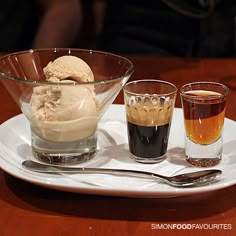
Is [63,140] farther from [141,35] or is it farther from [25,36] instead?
[25,36]

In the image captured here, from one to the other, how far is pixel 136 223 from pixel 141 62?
70 centimetres

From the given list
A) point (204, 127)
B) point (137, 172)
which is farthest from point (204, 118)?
point (137, 172)

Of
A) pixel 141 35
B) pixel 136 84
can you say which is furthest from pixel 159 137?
pixel 141 35

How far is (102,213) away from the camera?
2.61 ft

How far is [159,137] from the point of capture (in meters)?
0.92

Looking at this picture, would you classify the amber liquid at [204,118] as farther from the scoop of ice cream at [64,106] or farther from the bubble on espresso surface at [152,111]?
the scoop of ice cream at [64,106]

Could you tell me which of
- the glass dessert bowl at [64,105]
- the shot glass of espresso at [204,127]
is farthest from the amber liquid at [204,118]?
the glass dessert bowl at [64,105]

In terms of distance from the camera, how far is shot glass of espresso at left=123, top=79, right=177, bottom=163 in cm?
91

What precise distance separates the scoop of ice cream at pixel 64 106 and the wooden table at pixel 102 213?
0.09 meters

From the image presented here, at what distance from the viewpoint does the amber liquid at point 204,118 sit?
893mm

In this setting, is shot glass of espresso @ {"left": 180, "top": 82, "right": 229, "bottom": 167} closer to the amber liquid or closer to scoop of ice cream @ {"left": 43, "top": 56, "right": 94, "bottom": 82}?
the amber liquid

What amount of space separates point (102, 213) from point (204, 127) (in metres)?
0.21

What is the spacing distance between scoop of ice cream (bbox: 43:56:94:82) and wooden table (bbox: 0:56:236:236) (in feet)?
0.51

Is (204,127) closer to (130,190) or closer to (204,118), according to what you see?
(204,118)
